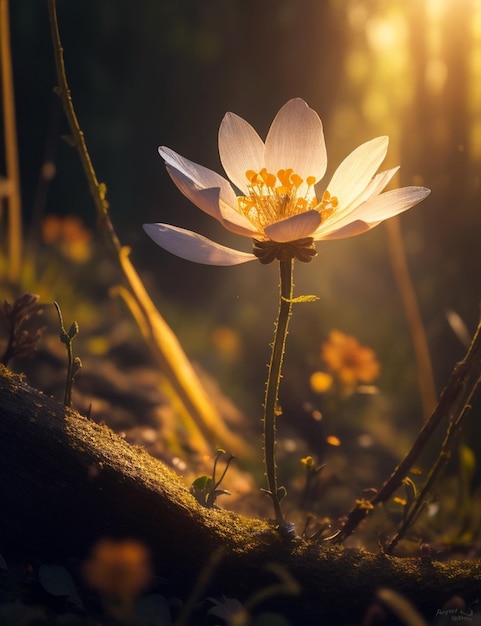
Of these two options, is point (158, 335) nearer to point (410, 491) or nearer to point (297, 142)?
point (297, 142)

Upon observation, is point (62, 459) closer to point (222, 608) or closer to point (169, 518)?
point (169, 518)

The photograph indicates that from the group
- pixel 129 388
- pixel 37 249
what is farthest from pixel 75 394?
pixel 37 249

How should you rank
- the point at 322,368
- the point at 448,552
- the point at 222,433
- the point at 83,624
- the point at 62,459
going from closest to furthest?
the point at 83,624, the point at 62,459, the point at 448,552, the point at 222,433, the point at 322,368

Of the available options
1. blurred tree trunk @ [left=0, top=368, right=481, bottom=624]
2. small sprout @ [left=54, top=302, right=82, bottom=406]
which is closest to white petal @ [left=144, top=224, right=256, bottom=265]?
small sprout @ [left=54, top=302, right=82, bottom=406]

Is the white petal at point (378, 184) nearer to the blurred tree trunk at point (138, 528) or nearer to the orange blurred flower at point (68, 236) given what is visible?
the blurred tree trunk at point (138, 528)

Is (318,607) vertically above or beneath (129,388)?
beneath

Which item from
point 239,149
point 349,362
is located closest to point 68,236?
point 349,362

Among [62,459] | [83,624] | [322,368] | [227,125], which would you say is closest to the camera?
[83,624]
